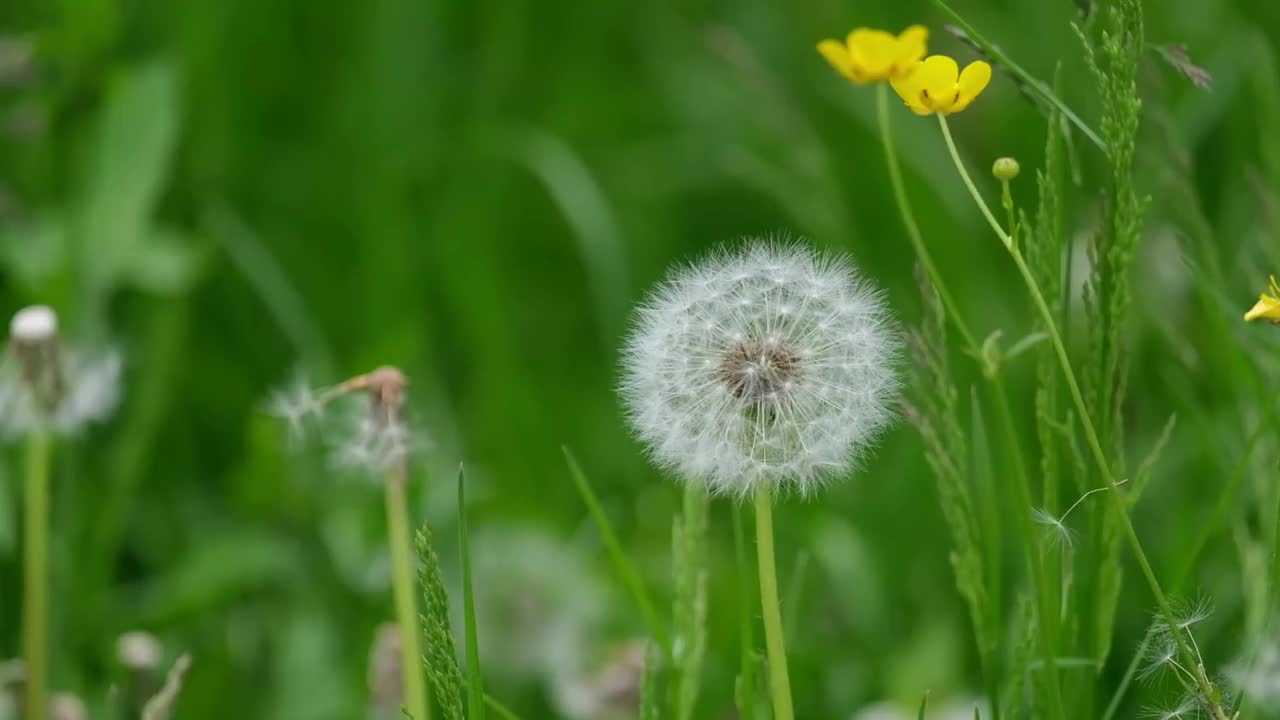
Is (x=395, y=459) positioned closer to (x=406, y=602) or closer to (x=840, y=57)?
(x=406, y=602)

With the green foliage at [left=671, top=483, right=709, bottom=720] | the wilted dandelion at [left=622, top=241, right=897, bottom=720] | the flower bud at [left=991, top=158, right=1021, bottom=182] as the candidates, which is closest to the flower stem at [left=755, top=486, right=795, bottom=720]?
the wilted dandelion at [left=622, top=241, right=897, bottom=720]

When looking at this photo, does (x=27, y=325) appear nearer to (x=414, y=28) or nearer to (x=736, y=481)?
(x=736, y=481)

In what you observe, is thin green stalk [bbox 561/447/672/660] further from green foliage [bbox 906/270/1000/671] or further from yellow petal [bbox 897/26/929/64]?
yellow petal [bbox 897/26/929/64]

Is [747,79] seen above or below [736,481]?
above

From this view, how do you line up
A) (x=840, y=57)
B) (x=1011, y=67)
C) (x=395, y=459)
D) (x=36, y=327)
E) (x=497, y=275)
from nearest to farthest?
(x=840, y=57), (x=1011, y=67), (x=395, y=459), (x=36, y=327), (x=497, y=275)

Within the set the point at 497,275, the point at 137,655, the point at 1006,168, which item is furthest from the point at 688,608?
the point at 497,275

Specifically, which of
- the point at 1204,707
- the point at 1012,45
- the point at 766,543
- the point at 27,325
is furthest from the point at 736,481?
the point at 1012,45

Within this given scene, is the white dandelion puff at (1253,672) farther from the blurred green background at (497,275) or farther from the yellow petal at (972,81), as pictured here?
the yellow petal at (972,81)
